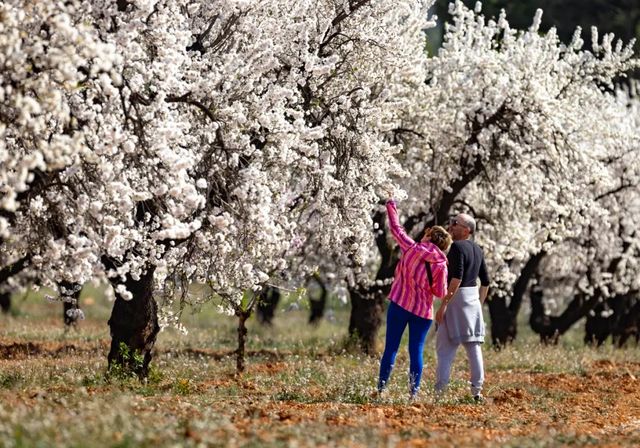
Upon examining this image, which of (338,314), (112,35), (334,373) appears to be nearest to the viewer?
(112,35)

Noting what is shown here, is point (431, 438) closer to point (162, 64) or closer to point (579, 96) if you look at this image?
point (162, 64)

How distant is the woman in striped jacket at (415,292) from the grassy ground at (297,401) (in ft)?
1.72

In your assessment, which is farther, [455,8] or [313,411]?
[455,8]

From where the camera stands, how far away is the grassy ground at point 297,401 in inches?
329

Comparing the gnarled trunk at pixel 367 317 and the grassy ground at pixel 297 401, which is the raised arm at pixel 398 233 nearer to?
the grassy ground at pixel 297 401

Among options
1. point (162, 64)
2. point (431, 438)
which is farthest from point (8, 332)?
point (431, 438)

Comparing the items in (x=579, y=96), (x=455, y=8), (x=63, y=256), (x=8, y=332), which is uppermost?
(x=455, y=8)

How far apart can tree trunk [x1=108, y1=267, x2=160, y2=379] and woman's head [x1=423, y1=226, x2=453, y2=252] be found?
3.73 meters

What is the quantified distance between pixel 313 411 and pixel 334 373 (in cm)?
574

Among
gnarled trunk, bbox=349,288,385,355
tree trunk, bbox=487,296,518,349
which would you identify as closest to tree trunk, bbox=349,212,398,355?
gnarled trunk, bbox=349,288,385,355

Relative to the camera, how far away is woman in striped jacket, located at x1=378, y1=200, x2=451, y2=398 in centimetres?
1284

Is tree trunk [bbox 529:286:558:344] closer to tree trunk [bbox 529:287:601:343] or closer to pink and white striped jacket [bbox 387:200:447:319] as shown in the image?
tree trunk [bbox 529:287:601:343]

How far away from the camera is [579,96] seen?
834 inches

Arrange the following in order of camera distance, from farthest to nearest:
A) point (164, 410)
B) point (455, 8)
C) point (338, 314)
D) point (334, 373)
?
point (338, 314) < point (455, 8) < point (334, 373) < point (164, 410)
